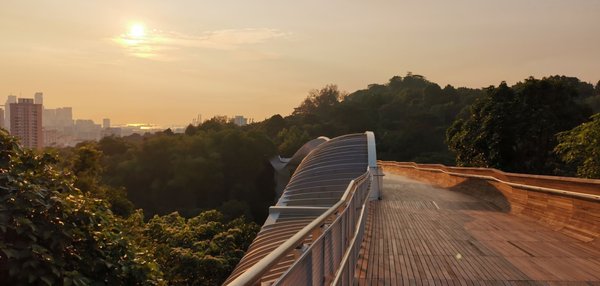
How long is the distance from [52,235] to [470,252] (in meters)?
7.16

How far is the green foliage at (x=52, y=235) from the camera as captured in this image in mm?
9094

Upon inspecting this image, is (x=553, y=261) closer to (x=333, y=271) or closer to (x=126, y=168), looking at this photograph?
(x=333, y=271)

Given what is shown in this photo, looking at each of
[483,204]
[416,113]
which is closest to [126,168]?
[416,113]

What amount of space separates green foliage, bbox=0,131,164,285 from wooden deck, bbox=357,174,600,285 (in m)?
5.21

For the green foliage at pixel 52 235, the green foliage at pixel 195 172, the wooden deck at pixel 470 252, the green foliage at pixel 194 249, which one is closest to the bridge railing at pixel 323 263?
the wooden deck at pixel 470 252

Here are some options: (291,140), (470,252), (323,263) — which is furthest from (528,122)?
(291,140)

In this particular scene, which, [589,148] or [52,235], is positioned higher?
[589,148]

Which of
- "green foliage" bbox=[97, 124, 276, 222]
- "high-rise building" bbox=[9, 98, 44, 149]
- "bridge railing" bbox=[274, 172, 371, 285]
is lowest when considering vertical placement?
"green foliage" bbox=[97, 124, 276, 222]

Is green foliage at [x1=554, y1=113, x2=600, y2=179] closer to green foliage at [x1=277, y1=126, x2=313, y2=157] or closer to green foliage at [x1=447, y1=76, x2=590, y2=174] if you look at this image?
green foliage at [x1=447, y1=76, x2=590, y2=174]

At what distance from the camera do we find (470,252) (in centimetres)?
888

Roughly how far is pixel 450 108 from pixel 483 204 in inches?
3121

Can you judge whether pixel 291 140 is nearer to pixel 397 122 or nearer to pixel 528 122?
pixel 397 122

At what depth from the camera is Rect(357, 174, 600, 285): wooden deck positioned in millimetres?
6965

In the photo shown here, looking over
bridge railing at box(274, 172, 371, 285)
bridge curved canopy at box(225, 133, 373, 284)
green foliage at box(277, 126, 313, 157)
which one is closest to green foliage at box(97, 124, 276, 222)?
green foliage at box(277, 126, 313, 157)
